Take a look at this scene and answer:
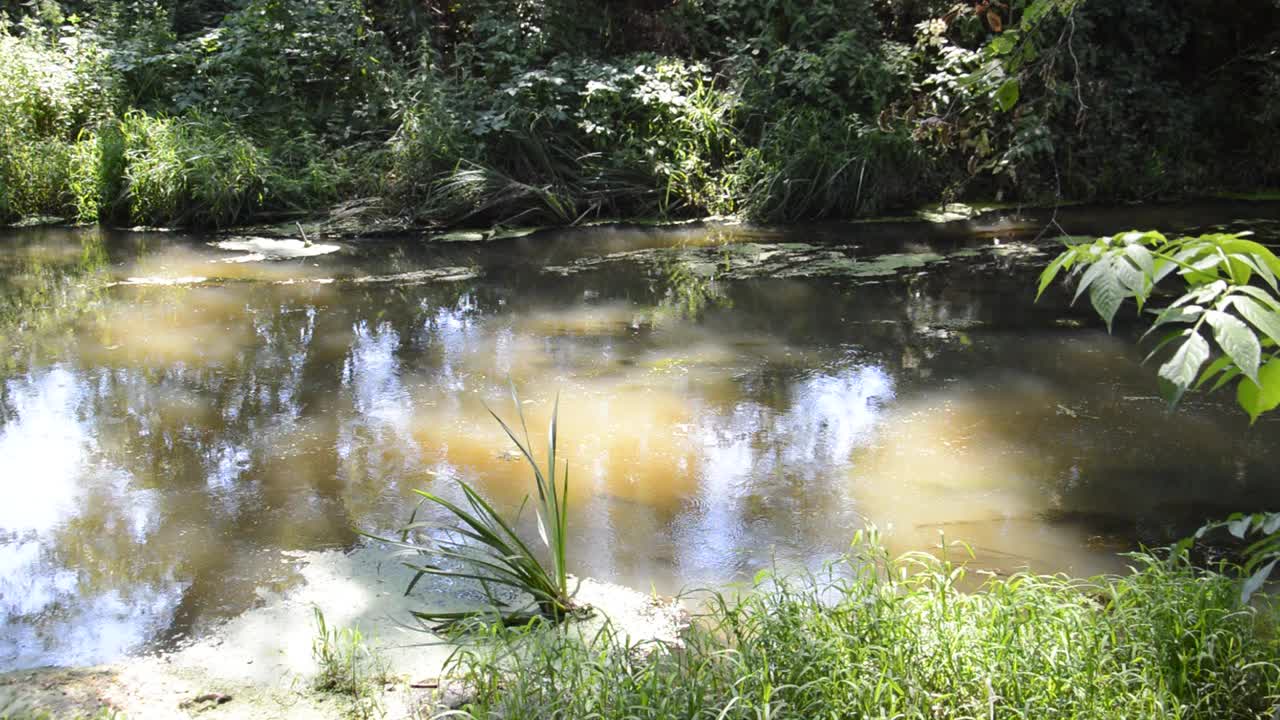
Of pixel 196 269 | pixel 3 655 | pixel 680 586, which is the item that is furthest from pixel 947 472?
pixel 196 269

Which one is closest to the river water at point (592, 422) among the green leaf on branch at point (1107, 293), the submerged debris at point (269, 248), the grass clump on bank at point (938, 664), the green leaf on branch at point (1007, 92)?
the submerged debris at point (269, 248)

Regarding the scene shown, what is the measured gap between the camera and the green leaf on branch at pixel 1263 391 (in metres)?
1.71

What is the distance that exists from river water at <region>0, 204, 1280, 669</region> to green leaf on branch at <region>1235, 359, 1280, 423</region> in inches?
63.2

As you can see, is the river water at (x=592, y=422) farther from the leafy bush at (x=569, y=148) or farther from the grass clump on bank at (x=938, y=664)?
the leafy bush at (x=569, y=148)

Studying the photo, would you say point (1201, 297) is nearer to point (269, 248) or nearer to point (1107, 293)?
point (1107, 293)

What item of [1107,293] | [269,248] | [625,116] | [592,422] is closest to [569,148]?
[625,116]

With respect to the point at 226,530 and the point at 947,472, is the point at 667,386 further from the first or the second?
the point at 226,530

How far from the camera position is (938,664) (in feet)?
7.77

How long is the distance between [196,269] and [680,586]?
560 centimetres

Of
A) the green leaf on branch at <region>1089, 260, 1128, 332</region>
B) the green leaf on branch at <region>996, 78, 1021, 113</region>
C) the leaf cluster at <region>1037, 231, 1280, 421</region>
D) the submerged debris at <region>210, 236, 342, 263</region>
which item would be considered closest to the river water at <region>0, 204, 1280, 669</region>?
the submerged debris at <region>210, 236, 342, 263</region>

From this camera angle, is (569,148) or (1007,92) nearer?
(1007,92)

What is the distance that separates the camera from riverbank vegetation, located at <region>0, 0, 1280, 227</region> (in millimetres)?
9211

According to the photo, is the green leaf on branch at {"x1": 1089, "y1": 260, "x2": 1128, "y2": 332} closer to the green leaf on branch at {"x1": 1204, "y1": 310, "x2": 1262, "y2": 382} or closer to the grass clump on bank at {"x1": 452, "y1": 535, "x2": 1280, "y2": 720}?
the green leaf on branch at {"x1": 1204, "y1": 310, "x2": 1262, "y2": 382}

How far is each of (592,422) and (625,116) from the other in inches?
224
